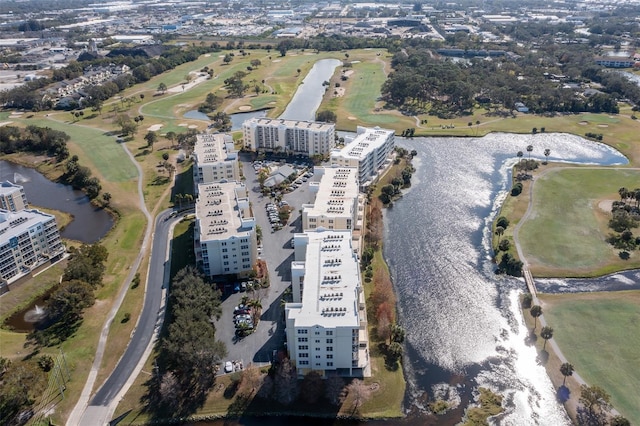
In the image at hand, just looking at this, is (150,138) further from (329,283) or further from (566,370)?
(566,370)

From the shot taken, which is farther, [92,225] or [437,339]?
[92,225]

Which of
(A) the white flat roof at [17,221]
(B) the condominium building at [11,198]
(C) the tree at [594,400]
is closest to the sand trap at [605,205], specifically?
(C) the tree at [594,400]

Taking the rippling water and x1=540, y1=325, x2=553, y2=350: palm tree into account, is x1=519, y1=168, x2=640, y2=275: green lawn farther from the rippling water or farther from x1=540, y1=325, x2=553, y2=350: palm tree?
x1=540, y1=325, x2=553, y2=350: palm tree

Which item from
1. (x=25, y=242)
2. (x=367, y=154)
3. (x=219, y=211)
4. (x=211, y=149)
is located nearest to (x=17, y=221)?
(x=25, y=242)

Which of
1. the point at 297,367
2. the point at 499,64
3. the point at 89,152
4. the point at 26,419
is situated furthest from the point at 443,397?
the point at 499,64

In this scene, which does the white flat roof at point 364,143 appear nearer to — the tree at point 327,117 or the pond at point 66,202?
the tree at point 327,117

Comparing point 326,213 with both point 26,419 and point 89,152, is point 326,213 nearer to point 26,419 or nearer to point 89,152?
point 26,419
